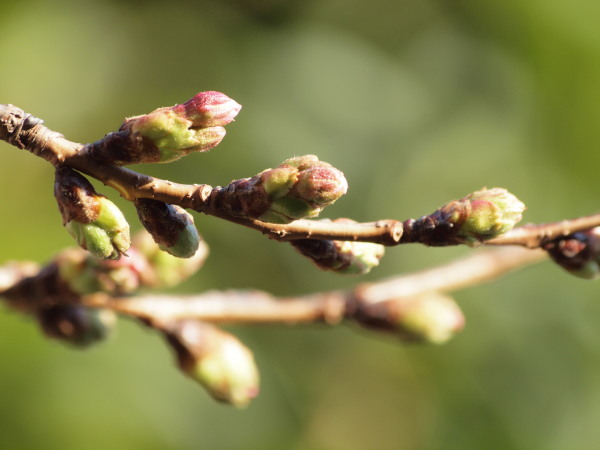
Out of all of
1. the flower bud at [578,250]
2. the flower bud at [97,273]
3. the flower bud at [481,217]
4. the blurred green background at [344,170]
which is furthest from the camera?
the blurred green background at [344,170]

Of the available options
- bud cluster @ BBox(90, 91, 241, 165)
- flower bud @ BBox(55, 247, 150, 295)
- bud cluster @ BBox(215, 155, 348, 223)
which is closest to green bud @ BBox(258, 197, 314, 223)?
bud cluster @ BBox(215, 155, 348, 223)

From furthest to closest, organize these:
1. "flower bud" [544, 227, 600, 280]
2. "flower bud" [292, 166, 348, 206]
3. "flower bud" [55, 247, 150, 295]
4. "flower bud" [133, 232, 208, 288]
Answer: "flower bud" [133, 232, 208, 288] → "flower bud" [55, 247, 150, 295] → "flower bud" [544, 227, 600, 280] → "flower bud" [292, 166, 348, 206]

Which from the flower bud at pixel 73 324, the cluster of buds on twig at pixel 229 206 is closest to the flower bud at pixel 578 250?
the cluster of buds on twig at pixel 229 206

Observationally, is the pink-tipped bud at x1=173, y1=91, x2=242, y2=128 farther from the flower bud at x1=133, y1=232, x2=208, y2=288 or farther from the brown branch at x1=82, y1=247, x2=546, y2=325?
the brown branch at x1=82, y1=247, x2=546, y2=325

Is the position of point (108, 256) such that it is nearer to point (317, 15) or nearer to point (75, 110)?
point (75, 110)

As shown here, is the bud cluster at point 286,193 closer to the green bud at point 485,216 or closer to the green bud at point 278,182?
the green bud at point 278,182

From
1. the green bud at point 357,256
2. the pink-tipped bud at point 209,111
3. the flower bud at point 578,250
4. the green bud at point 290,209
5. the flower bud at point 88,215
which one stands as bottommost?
the flower bud at point 88,215

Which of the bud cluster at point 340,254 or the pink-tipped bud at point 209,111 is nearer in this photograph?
the pink-tipped bud at point 209,111
